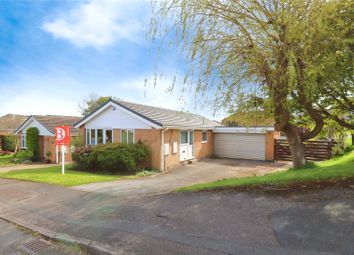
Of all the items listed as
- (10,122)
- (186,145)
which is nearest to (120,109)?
(186,145)

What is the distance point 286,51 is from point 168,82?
3.55 meters

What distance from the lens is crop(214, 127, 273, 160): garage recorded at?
→ 753 inches

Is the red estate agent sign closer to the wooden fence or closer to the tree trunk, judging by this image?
the tree trunk

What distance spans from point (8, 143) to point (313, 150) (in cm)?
3155

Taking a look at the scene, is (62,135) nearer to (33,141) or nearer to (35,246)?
(35,246)

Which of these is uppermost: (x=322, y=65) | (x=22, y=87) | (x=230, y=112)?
(x=22, y=87)

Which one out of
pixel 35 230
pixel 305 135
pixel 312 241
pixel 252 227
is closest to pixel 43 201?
pixel 35 230

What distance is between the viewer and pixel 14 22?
955cm

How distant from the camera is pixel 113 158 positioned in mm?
13492

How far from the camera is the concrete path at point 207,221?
3.75 meters

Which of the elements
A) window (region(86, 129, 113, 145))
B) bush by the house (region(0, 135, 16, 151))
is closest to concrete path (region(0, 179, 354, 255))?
window (region(86, 129, 113, 145))

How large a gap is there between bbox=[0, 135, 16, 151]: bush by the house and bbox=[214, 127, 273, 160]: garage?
23.3 meters

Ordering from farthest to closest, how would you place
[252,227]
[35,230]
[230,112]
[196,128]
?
[196,128] < [230,112] < [35,230] < [252,227]

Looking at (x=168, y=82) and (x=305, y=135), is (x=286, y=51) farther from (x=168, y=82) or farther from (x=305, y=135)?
(x=305, y=135)
